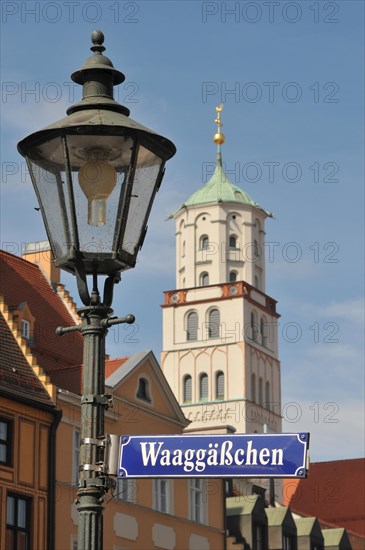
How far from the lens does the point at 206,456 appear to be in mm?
8516

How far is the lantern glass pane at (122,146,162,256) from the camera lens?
23.4 ft

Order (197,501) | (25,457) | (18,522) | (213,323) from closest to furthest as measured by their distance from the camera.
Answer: (18,522) < (25,457) < (197,501) < (213,323)

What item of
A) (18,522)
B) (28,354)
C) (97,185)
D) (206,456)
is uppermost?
(28,354)

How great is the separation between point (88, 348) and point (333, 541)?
41.4 m

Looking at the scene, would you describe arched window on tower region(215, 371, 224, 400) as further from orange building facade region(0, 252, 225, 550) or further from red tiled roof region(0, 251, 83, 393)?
red tiled roof region(0, 251, 83, 393)

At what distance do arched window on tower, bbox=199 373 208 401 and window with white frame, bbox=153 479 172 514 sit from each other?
4670 cm

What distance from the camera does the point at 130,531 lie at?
3250 cm

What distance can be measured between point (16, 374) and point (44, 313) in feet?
19.0

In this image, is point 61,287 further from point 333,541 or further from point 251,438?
point 251,438

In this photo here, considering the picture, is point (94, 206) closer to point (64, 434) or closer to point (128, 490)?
point (64, 434)

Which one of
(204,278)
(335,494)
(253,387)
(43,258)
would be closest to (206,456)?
(43,258)

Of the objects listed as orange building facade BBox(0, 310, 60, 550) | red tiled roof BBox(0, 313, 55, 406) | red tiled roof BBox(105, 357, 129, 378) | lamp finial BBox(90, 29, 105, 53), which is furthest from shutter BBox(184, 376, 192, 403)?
lamp finial BBox(90, 29, 105, 53)

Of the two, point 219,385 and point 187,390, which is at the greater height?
point 219,385

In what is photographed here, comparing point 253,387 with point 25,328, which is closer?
point 25,328
